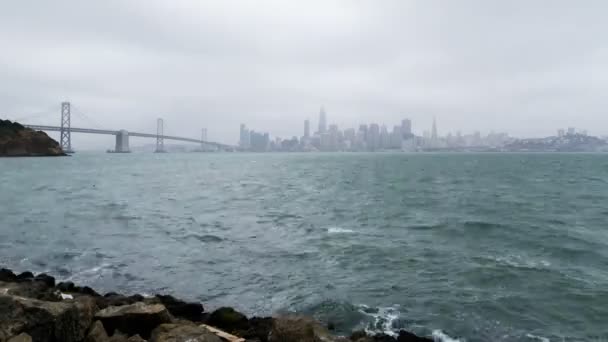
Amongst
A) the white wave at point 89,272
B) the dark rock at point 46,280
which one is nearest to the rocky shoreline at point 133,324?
the dark rock at point 46,280

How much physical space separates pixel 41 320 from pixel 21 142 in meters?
115

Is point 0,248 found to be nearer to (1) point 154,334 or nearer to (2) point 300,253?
(2) point 300,253

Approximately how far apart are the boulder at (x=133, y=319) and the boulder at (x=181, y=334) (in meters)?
0.64

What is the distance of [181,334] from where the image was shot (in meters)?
6.53

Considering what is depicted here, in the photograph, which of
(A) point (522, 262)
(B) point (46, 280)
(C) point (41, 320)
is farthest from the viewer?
(A) point (522, 262)

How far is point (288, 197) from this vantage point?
34406mm

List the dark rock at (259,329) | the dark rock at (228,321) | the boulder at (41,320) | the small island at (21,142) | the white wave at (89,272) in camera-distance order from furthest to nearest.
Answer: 1. the small island at (21,142)
2. the white wave at (89,272)
3. the dark rock at (228,321)
4. the dark rock at (259,329)
5. the boulder at (41,320)

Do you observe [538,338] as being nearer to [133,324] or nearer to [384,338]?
[384,338]

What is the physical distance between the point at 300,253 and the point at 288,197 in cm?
1872

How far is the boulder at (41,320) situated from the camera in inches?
244

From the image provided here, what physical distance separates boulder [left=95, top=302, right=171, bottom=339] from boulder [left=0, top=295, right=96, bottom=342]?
22.5 inches

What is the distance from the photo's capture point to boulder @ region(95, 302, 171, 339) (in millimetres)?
7332

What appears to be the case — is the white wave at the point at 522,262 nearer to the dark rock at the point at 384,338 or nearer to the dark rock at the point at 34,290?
the dark rock at the point at 384,338

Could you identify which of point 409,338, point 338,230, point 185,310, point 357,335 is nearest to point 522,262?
point 409,338
